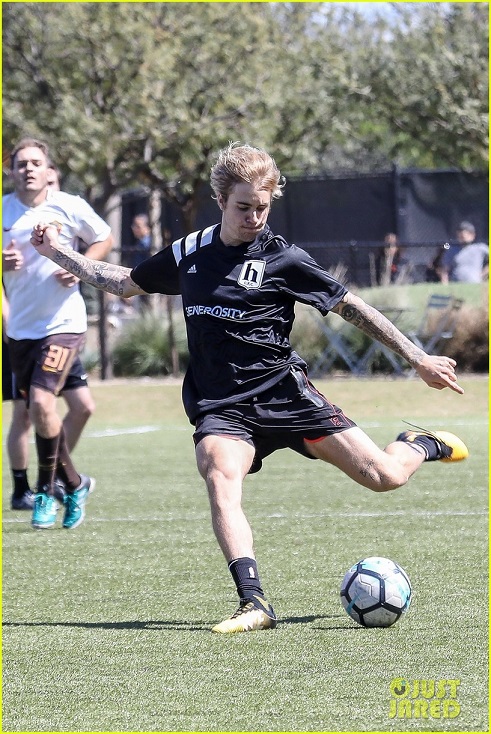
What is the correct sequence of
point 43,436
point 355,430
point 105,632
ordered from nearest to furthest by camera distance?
point 105,632 < point 355,430 < point 43,436

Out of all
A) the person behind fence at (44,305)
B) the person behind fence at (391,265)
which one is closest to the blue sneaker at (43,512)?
the person behind fence at (44,305)

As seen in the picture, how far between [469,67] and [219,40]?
6.22m

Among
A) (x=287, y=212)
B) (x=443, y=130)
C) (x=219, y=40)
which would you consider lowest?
(x=287, y=212)

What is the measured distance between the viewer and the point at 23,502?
8945mm

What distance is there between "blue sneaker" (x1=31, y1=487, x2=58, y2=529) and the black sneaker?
3.53 ft

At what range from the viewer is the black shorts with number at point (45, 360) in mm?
7906

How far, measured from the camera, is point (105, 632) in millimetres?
5098

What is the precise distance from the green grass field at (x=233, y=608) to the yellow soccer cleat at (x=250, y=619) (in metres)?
0.05

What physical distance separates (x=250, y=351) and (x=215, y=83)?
16942 millimetres

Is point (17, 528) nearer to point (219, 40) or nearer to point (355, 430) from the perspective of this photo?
point (355, 430)

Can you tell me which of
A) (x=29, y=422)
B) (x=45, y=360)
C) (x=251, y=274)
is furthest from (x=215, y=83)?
(x=251, y=274)

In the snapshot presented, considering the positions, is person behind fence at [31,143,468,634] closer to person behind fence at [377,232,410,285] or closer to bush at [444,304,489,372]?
bush at [444,304,489,372]

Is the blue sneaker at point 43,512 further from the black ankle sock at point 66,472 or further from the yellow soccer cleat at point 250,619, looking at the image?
the yellow soccer cleat at point 250,619

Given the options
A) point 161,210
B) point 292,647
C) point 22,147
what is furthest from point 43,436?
point 161,210
